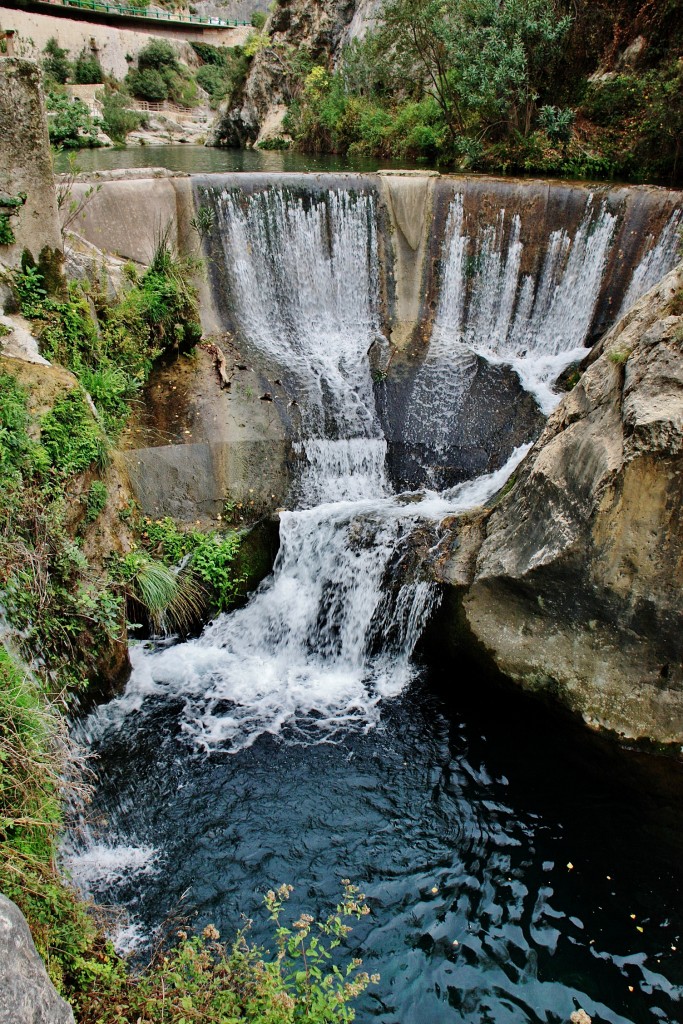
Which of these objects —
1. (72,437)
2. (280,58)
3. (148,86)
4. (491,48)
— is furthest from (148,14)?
(72,437)

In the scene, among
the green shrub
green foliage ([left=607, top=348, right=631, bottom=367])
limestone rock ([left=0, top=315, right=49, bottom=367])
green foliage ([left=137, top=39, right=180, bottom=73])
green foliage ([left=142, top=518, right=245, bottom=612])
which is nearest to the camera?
green foliage ([left=607, top=348, right=631, bottom=367])

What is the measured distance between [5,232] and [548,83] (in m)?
11.8

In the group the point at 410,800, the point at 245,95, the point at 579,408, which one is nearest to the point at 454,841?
the point at 410,800

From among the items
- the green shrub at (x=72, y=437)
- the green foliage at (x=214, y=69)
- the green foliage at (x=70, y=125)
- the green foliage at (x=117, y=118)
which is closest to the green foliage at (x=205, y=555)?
the green shrub at (x=72, y=437)

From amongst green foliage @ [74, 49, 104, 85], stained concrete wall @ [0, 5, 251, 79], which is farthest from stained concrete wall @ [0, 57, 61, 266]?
green foliage @ [74, 49, 104, 85]

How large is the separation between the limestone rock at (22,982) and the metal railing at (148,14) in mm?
46254

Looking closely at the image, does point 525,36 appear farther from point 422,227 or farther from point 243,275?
point 243,275

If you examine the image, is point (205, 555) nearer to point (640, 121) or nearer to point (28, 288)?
point (28, 288)

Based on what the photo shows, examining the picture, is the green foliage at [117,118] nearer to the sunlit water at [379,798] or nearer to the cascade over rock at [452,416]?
the cascade over rock at [452,416]

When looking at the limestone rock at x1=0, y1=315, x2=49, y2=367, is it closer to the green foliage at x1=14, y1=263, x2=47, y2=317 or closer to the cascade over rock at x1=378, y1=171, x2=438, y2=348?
the green foliage at x1=14, y1=263, x2=47, y2=317

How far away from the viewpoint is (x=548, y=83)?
539 inches

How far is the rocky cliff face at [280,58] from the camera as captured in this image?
2347 cm

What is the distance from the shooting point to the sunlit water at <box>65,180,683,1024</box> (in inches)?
169

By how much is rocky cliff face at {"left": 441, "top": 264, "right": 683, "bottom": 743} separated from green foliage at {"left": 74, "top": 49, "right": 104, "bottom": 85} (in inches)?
1511
